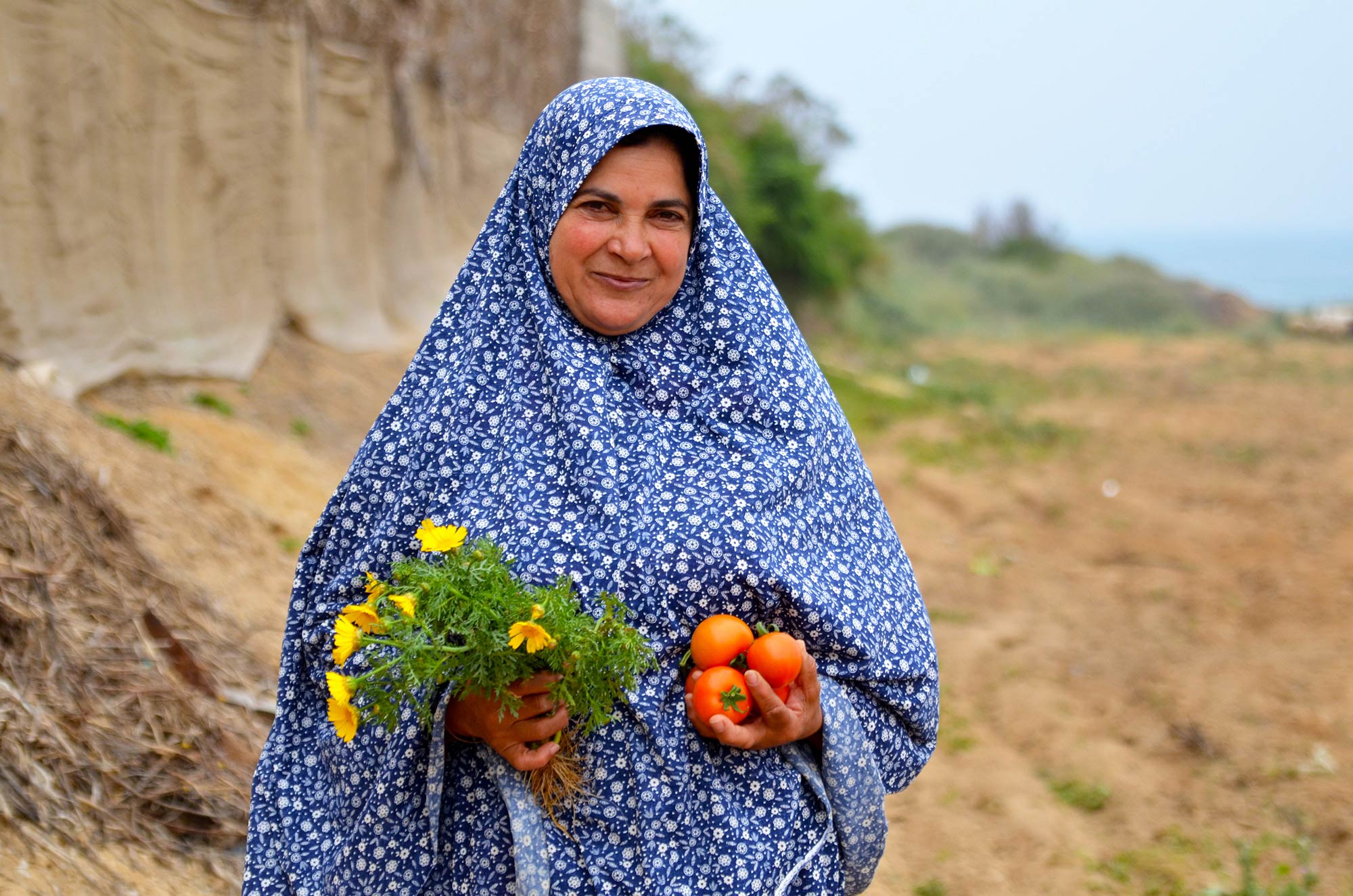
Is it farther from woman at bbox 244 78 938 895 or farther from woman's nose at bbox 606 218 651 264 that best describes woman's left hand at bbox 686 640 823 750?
woman's nose at bbox 606 218 651 264

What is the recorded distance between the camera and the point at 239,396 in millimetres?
6297

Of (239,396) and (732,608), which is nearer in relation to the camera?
(732,608)

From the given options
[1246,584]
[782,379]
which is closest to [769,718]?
[782,379]

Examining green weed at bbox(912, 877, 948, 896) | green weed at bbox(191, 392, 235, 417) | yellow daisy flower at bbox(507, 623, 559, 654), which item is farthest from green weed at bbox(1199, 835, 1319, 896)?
green weed at bbox(191, 392, 235, 417)

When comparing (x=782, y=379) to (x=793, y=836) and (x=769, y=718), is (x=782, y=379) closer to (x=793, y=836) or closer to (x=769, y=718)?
(x=769, y=718)

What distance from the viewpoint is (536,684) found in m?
1.69

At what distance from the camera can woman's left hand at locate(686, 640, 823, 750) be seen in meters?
1.81

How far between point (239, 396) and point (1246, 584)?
5924 millimetres

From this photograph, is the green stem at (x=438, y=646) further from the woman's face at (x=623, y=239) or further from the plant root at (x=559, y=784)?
the woman's face at (x=623, y=239)

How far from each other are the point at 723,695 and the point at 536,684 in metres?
0.29

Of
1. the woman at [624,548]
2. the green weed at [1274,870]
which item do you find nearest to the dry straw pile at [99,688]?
the woman at [624,548]

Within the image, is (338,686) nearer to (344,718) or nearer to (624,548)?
(344,718)

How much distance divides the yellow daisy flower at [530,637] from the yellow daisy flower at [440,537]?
0.57 ft

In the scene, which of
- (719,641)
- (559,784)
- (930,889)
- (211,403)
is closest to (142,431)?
(211,403)
